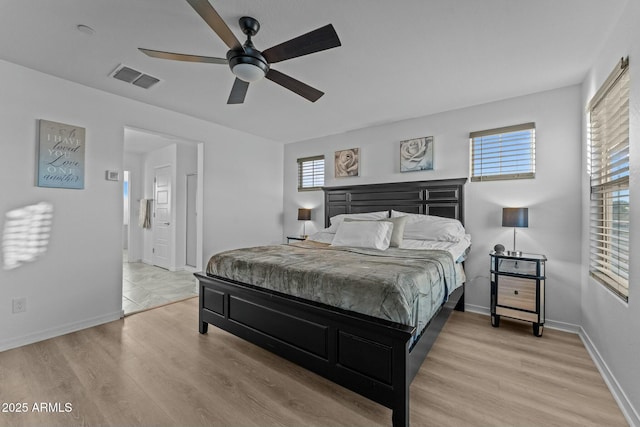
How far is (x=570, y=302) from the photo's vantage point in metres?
3.02

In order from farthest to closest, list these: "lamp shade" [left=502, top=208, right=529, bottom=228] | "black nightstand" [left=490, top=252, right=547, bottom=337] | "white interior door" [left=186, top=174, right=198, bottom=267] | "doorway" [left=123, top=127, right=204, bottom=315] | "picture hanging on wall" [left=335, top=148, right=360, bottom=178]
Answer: "white interior door" [left=186, top=174, right=198, bottom=267]
"doorway" [left=123, top=127, right=204, bottom=315]
"picture hanging on wall" [left=335, top=148, right=360, bottom=178]
"lamp shade" [left=502, top=208, right=529, bottom=228]
"black nightstand" [left=490, top=252, right=547, bottom=337]

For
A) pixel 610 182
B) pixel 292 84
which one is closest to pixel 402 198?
pixel 610 182

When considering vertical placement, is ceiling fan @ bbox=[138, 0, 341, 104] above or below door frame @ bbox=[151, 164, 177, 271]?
above

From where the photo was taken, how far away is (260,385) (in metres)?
2.04

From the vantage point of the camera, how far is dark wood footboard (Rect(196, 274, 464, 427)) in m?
1.66

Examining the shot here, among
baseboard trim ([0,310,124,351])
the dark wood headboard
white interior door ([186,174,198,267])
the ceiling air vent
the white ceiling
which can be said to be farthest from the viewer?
white interior door ([186,174,198,267])

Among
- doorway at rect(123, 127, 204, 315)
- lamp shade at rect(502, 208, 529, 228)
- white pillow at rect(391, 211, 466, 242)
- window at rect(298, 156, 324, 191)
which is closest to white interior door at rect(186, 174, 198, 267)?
doorway at rect(123, 127, 204, 315)

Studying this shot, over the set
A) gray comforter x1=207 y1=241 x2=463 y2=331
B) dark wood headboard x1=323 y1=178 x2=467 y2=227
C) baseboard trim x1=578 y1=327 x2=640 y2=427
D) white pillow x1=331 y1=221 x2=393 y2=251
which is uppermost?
dark wood headboard x1=323 y1=178 x2=467 y2=227

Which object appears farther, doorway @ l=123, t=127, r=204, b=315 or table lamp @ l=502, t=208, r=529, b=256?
doorway @ l=123, t=127, r=204, b=315

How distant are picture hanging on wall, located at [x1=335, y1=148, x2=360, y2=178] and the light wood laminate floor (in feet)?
9.26

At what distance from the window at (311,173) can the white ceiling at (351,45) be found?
68.1 inches

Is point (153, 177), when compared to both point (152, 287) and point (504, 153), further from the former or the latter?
point (504, 153)

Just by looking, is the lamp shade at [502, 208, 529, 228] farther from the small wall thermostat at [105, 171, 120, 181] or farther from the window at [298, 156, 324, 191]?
the small wall thermostat at [105, 171, 120, 181]

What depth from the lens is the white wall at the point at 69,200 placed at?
2.64m
